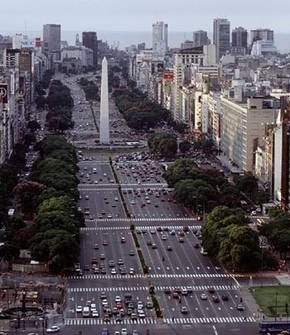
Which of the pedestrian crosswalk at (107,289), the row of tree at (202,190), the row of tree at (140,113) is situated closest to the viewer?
the pedestrian crosswalk at (107,289)

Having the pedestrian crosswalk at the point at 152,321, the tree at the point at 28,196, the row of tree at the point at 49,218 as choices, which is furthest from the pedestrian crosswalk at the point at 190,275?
the tree at the point at 28,196

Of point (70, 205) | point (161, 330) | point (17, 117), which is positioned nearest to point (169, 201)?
point (70, 205)

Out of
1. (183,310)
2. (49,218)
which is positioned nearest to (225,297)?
(183,310)

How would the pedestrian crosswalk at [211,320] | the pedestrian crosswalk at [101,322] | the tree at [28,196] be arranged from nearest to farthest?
1. the pedestrian crosswalk at [101,322]
2. the pedestrian crosswalk at [211,320]
3. the tree at [28,196]

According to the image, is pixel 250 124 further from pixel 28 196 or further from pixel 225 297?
pixel 225 297

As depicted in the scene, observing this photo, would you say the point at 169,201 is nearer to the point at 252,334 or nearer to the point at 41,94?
the point at 252,334

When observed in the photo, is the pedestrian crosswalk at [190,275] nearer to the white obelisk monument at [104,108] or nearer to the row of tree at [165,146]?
the row of tree at [165,146]

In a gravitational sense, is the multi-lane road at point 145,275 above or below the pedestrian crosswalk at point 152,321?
above
